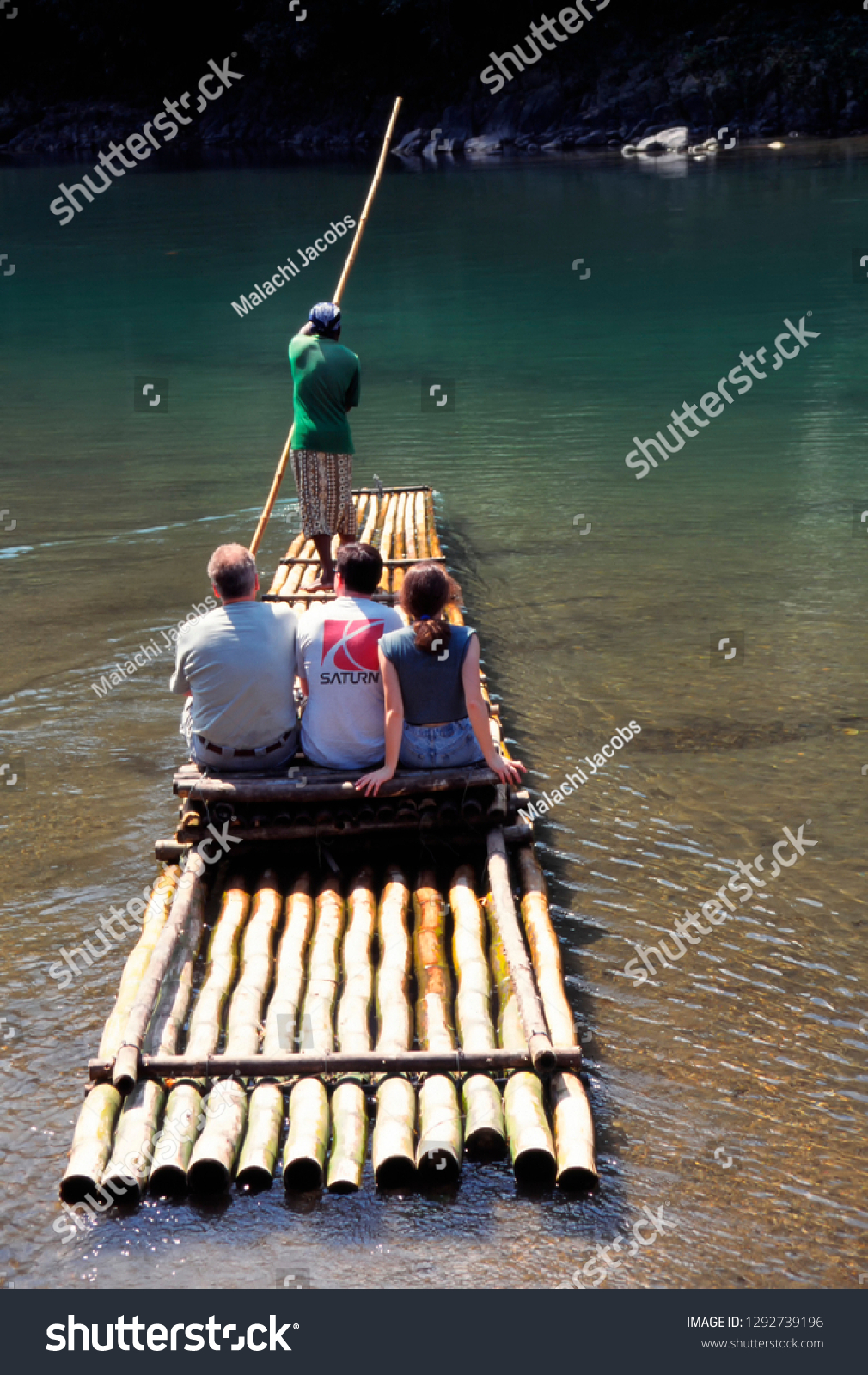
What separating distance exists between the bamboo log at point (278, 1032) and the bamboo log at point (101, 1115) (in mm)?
446

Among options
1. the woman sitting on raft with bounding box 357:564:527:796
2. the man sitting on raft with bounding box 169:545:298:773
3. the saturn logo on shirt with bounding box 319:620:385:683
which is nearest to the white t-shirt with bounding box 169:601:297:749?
the man sitting on raft with bounding box 169:545:298:773

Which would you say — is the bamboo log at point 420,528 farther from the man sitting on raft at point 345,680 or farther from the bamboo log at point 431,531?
the man sitting on raft at point 345,680

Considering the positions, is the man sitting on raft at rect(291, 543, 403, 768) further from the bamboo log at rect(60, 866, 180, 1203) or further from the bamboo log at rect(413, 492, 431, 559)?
the bamboo log at rect(413, 492, 431, 559)

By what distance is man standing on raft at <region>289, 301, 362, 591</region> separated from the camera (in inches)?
327

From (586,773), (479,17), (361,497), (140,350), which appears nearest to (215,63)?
(479,17)

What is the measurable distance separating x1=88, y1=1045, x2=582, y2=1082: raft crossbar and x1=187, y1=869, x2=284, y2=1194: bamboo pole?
0.08 m

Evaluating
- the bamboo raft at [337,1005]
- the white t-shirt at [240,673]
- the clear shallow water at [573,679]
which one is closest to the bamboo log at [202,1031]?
the bamboo raft at [337,1005]

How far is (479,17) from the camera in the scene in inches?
1924

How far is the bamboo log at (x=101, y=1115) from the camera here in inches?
168

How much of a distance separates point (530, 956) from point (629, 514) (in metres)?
7.08

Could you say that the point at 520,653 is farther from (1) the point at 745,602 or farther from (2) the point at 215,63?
(2) the point at 215,63

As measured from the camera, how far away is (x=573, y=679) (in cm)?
858
